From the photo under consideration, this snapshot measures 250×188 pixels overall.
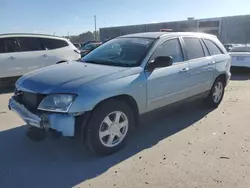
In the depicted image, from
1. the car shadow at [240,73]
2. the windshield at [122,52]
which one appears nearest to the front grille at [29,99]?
the windshield at [122,52]

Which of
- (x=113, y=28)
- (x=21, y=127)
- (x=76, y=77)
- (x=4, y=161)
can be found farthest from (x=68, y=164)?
(x=113, y=28)

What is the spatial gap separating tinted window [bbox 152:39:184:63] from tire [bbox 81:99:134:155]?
1138mm

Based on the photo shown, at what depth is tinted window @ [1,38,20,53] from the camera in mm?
8422

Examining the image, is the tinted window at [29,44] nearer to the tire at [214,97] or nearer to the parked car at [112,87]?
the parked car at [112,87]

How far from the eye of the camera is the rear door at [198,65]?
5.32 metres

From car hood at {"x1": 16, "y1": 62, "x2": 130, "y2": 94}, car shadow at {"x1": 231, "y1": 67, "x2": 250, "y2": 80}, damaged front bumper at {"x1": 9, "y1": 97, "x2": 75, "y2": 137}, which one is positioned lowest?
car shadow at {"x1": 231, "y1": 67, "x2": 250, "y2": 80}

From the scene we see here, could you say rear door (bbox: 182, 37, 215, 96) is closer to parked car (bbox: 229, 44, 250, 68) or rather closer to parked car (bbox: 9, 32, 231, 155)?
parked car (bbox: 9, 32, 231, 155)

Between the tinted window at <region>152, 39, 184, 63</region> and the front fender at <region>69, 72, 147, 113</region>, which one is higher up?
the tinted window at <region>152, 39, 184, 63</region>

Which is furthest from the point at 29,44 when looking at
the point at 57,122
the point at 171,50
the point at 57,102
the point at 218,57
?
the point at 57,122

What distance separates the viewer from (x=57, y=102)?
140 inches

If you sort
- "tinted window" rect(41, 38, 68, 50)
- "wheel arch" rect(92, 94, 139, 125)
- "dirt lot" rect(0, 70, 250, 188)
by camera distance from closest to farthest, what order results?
"dirt lot" rect(0, 70, 250, 188) → "wheel arch" rect(92, 94, 139, 125) → "tinted window" rect(41, 38, 68, 50)

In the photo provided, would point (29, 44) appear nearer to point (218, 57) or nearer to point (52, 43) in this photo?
point (52, 43)

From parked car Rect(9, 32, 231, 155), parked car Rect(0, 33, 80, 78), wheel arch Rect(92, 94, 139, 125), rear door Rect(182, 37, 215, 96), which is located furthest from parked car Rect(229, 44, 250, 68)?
wheel arch Rect(92, 94, 139, 125)

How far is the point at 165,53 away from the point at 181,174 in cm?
215
